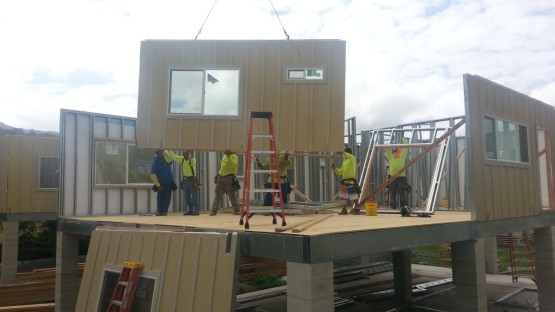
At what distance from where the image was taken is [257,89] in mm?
9180

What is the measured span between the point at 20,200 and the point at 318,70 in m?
14.7

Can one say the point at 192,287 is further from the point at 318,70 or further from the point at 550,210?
the point at 550,210

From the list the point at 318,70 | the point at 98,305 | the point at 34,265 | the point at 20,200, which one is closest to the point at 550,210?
the point at 318,70

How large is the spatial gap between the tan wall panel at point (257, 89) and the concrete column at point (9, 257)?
11.1m

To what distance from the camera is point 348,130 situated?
51.0 ft

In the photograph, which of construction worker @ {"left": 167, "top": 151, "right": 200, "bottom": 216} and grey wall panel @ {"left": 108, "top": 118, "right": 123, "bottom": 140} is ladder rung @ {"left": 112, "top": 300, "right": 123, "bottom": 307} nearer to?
construction worker @ {"left": 167, "top": 151, "right": 200, "bottom": 216}

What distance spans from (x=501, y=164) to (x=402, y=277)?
5.30 m

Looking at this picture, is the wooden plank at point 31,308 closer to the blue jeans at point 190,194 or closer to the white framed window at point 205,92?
the blue jeans at point 190,194

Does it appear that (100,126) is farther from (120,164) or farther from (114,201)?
(114,201)

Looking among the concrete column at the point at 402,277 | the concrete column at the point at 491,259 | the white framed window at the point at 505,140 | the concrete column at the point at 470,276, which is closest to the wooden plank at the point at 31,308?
the concrete column at the point at 402,277

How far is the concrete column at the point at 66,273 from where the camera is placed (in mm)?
9914

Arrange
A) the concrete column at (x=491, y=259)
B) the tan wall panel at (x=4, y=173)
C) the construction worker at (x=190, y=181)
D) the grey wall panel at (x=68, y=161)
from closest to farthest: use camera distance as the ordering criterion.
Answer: the grey wall panel at (x=68, y=161) < the construction worker at (x=190, y=181) < the tan wall panel at (x=4, y=173) < the concrete column at (x=491, y=259)

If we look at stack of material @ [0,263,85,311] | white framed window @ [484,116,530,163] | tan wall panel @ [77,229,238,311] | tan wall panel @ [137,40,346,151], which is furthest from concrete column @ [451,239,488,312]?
stack of material @ [0,263,85,311]

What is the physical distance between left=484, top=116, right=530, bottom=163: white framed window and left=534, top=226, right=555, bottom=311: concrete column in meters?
2.44
